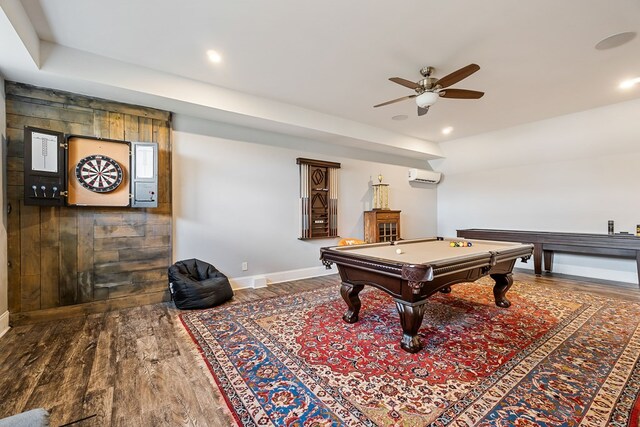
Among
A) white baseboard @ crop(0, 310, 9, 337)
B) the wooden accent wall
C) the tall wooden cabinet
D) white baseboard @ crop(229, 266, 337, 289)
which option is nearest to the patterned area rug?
white baseboard @ crop(229, 266, 337, 289)

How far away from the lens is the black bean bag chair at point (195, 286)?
11.0 ft

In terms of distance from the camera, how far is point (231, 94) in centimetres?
375

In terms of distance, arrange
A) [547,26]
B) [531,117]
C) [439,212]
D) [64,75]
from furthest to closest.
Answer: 1. [439,212]
2. [531,117]
3. [64,75]
4. [547,26]

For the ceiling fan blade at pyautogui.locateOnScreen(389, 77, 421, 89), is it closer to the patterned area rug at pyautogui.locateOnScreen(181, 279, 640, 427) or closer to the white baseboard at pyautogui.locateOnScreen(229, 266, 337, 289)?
the patterned area rug at pyautogui.locateOnScreen(181, 279, 640, 427)

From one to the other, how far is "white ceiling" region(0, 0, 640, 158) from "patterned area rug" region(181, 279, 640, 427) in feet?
9.04

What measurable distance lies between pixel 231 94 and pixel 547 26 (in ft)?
11.3

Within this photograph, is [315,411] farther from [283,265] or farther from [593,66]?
[593,66]

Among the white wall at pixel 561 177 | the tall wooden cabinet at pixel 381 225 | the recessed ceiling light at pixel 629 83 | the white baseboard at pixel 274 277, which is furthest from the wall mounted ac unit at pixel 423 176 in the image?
the recessed ceiling light at pixel 629 83

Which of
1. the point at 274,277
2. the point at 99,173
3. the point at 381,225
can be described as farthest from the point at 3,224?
the point at 381,225

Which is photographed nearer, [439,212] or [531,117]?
[531,117]

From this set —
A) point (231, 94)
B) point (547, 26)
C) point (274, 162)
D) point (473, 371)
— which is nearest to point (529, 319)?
point (473, 371)

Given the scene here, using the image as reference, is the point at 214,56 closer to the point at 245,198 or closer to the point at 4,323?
the point at 245,198

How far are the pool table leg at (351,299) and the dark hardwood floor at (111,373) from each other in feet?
4.67

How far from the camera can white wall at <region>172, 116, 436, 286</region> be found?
13.1ft
